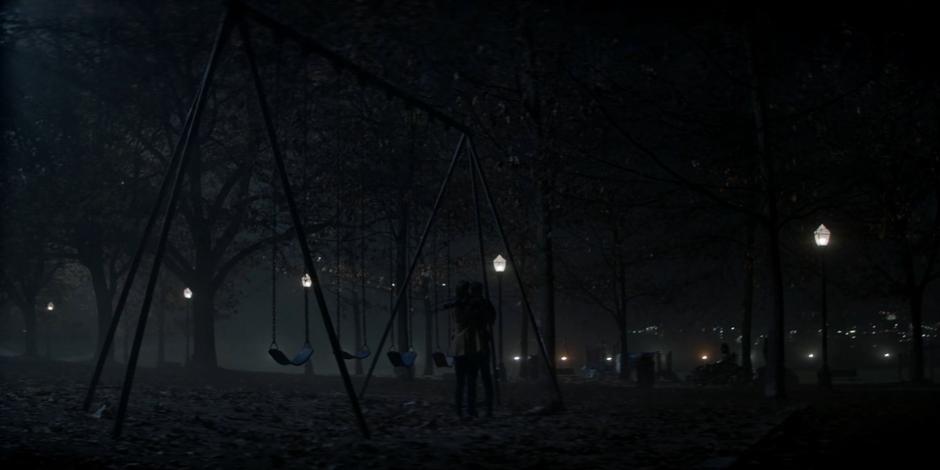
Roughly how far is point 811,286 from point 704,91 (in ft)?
107

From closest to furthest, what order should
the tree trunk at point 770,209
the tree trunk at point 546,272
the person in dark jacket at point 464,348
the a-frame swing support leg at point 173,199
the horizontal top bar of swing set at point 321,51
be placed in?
the a-frame swing support leg at point 173,199 < the horizontal top bar of swing set at point 321,51 < the person in dark jacket at point 464,348 < the tree trunk at point 546,272 < the tree trunk at point 770,209

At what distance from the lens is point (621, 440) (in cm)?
1130

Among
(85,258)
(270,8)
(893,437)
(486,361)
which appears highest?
(270,8)

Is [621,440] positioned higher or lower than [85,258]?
lower

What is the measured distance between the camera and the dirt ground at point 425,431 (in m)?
9.15

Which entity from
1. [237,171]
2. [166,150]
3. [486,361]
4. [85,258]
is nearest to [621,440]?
[486,361]

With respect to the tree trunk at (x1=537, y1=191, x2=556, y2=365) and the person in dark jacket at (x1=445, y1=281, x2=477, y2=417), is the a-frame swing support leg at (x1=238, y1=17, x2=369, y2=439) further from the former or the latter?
the tree trunk at (x1=537, y1=191, x2=556, y2=365)

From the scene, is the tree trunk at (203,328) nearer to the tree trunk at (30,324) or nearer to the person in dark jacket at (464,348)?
the person in dark jacket at (464,348)

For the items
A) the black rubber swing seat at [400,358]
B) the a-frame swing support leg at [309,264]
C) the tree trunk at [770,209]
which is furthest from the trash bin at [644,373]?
the a-frame swing support leg at [309,264]

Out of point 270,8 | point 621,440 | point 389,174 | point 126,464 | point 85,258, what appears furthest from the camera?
point 85,258

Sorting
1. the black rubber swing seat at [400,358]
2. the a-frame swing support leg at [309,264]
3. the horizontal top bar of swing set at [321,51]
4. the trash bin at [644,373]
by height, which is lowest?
the trash bin at [644,373]

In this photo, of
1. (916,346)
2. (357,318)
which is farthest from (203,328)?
(916,346)

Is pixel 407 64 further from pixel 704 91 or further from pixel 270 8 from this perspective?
pixel 704 91

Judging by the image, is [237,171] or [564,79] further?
[237,171]
